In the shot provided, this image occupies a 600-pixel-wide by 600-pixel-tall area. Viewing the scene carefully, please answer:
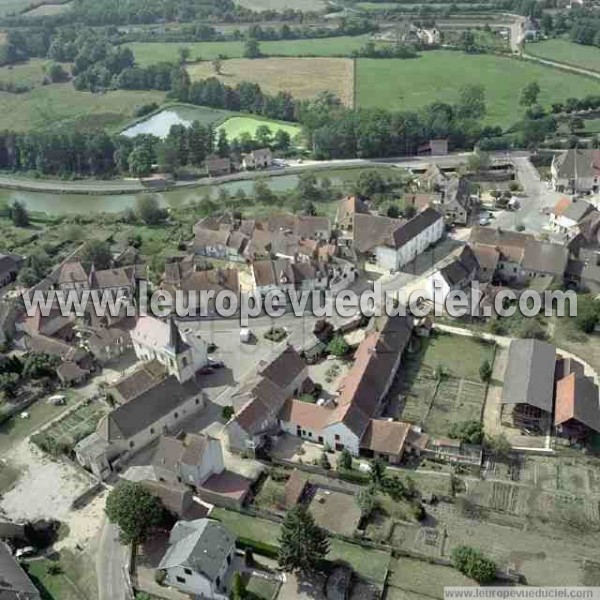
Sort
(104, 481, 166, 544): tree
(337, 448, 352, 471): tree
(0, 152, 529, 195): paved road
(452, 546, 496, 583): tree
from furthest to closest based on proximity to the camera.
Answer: (0, 152, 529, 195): paved road < (337, 448, 352, 471): tree < (104, 481, 166, 544): tree < (452, 546, 496, 583): tree

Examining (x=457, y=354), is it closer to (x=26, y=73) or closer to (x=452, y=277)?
(x=452, y=277)

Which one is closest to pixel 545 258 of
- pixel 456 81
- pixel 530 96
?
pixel 530 96

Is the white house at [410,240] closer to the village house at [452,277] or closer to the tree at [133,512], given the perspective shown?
the village house at [452,277]

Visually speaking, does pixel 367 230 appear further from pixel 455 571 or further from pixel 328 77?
pixel 328 77

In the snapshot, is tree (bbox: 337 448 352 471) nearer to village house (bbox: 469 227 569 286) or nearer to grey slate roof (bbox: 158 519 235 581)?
grey slate roof (bbox: 158 519 235 581)

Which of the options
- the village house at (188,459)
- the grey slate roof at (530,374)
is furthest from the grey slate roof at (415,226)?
the village house at (188,459)

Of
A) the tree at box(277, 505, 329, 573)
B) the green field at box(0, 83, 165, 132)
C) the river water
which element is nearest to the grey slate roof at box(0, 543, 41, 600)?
the tree at box(277, 505, 329, 573)
